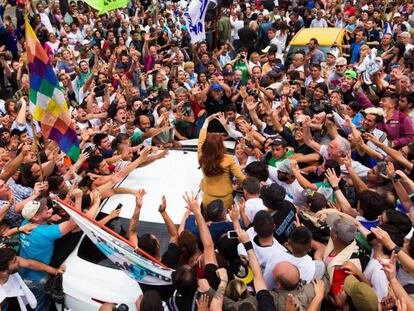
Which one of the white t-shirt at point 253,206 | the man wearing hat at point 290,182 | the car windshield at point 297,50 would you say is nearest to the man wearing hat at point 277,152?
the man wearing hat at point 290,182

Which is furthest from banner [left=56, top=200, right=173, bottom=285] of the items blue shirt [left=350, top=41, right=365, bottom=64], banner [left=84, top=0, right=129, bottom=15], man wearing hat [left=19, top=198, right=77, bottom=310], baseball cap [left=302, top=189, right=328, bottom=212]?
blue shirt [left=350, top=41, right=365, bottom=64]

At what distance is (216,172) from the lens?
15.6 feet

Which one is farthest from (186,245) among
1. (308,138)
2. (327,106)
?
(327,106)

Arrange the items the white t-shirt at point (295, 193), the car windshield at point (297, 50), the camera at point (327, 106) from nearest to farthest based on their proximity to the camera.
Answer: the white t-shirt at point (295, 193)
the camera at point (327, 106)
the car windshield at point (297, 50)

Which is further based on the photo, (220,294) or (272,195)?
(272,195)

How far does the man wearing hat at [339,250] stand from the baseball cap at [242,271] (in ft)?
2.05

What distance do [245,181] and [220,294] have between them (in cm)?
139

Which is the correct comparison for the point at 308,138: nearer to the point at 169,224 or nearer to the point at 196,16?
the point at 169,224

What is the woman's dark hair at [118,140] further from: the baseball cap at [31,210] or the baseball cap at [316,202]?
the baseball cap at [316,202]

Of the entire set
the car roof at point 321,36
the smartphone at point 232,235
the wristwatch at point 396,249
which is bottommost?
the car roof at point 321,36

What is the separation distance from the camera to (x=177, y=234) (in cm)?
429

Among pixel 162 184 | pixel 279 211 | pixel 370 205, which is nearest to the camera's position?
pixel 370 205

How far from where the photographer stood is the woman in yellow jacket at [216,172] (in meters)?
4.75

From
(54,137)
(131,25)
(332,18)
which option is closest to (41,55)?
(54,137)
